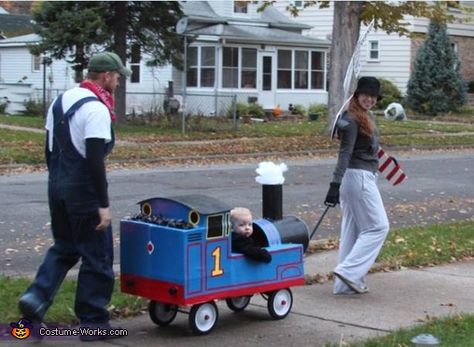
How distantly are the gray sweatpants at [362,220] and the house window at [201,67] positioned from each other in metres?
29.3

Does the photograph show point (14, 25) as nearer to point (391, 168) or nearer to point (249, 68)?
point (249, 68)

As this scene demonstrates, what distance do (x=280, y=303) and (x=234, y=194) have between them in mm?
7838

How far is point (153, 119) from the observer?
29109mm

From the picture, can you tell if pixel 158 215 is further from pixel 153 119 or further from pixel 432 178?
pixel 153 119

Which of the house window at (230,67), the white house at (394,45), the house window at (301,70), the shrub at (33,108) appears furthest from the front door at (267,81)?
the shrub at (33,108)

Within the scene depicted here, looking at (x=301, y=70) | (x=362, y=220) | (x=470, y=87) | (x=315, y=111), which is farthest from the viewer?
(x=470, y=87)

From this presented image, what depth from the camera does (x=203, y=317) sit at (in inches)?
237

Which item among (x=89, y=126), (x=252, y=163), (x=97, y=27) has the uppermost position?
(x=97, y=27)

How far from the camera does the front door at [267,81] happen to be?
124 ft

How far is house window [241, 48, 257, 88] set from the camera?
37625mm

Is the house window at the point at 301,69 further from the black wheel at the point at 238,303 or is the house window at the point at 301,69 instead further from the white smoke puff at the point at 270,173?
the black wheel at the point at 238,303

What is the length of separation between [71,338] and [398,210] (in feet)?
26.1

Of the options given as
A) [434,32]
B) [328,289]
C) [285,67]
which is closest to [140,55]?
[285,67]

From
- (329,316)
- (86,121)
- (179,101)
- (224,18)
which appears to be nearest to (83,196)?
(86,121)
